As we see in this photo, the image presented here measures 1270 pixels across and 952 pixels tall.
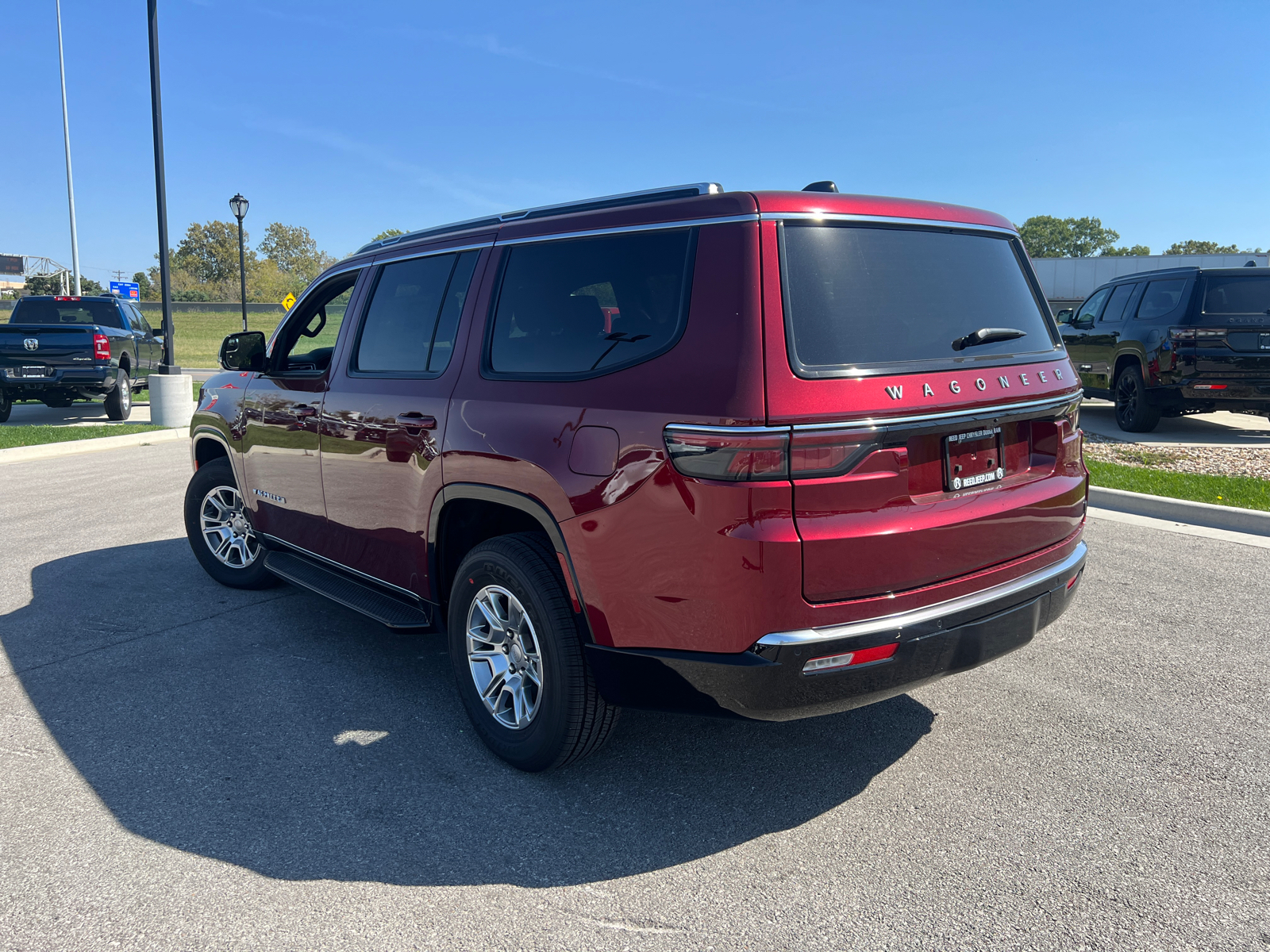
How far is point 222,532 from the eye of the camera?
18.6 feet

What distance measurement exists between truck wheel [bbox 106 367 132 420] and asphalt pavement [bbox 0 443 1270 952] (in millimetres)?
11325

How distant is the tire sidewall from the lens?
3.04 m

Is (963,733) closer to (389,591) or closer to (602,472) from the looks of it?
(602,472)

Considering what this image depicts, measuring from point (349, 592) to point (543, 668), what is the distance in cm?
149

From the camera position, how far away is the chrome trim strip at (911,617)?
258 centimetres

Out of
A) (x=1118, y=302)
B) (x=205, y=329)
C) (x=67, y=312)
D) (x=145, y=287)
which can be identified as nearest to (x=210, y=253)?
(x=145, y=287)

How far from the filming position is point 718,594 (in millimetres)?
2605

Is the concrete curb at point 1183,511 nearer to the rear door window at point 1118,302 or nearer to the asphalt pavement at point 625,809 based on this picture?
the asphalt pavement at point 625,809

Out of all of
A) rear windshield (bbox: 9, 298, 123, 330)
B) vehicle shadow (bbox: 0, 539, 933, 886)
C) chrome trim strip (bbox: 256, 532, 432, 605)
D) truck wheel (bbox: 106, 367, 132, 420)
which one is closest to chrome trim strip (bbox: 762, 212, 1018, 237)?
vehicle shadow (bbox: 0, 539, 933, 886)

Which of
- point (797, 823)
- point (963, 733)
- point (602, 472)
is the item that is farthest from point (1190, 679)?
point (602, 472)

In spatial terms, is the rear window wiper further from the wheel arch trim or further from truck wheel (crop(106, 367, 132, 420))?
truck wheel (crop(106, 367, 132, 420))

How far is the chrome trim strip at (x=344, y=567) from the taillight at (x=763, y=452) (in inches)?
66.3

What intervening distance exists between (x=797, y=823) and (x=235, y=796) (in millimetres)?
1922

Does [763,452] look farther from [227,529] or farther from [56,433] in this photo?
[56,433]
